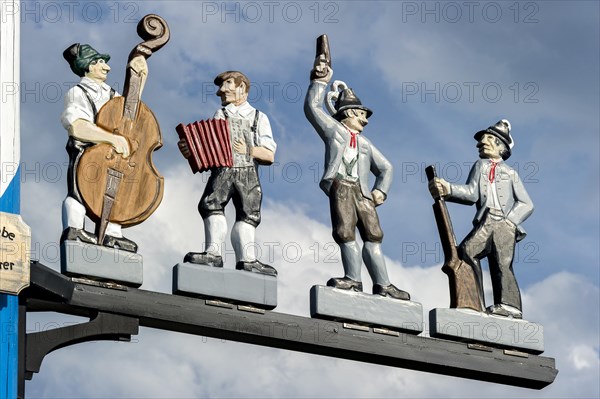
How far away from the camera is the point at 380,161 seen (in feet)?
44.3

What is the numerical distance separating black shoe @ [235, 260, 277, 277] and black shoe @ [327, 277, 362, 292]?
1.54ft

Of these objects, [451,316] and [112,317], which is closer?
[112,317]

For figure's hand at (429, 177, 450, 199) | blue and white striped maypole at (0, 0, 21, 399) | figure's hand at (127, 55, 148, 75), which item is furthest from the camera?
figure's hand at (429, 177, 450, 199)

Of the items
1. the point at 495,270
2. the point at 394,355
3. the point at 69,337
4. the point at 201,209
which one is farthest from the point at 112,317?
the point at 495,270

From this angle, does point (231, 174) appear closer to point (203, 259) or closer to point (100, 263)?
point (203, 259)

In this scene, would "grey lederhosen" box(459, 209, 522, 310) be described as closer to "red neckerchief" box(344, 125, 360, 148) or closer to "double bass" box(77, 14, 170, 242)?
"red neckerchief" box(344, 125, 360, 148)

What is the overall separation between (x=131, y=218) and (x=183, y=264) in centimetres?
49

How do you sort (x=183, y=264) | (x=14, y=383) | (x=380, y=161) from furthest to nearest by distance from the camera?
1. (x=380, y=161)
2. (x=183, y=264)
3. (x=14, y=383)

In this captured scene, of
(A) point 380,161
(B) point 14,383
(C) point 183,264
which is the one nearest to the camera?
(B) point 14,383

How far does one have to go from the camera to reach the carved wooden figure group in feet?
40.5

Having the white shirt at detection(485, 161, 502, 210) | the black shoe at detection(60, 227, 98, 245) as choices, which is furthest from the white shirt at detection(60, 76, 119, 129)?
the white shirt at detection(485, 161, 502, 210)

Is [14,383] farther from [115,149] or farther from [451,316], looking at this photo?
[451,316]

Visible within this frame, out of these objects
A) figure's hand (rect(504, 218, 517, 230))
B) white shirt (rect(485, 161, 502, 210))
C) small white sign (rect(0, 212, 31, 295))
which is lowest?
small white sign (rect(0, 212, 31, 295))

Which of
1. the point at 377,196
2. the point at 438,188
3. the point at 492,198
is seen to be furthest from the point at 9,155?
the point at 492,198
